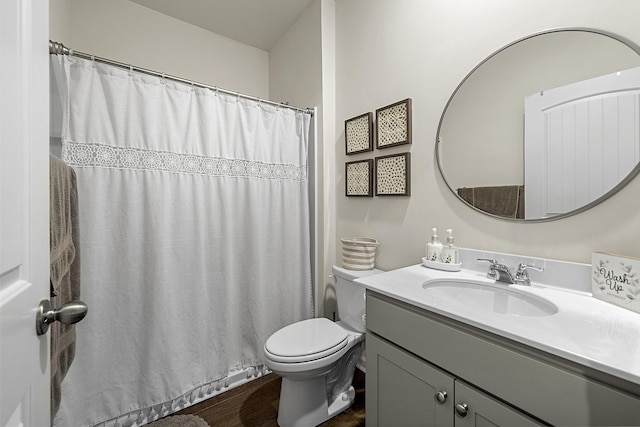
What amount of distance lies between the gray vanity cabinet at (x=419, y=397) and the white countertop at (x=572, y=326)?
0.20 m

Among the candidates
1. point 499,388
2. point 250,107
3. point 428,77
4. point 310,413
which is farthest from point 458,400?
point 250,107

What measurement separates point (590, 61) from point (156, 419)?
251 cm

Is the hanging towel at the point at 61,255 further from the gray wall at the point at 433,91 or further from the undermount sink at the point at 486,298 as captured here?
the gray wall at the point at 433,91

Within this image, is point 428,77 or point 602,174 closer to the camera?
point 602,174

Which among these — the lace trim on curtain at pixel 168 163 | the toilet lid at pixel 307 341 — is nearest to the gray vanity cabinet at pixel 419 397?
the toilet lid at pixel 307 341

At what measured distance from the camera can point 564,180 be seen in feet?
3.37

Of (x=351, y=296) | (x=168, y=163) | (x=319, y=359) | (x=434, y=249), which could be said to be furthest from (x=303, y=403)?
(x=168, y=163)

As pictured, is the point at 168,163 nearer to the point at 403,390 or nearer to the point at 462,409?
the point at 403,390

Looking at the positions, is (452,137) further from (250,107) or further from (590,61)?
(250,107)

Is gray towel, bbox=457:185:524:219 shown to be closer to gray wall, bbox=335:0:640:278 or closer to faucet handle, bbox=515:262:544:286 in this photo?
gray wall, bbox=335:0:640:278

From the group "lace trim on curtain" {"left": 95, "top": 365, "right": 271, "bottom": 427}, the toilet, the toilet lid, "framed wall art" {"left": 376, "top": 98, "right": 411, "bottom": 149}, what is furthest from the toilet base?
"framed wall art" {"left": 376, "top": 98, "right": 411, "bottom": 149}

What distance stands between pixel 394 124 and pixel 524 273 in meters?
0.99

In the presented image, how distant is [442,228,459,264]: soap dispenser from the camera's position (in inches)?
50.7

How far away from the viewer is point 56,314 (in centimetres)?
56
